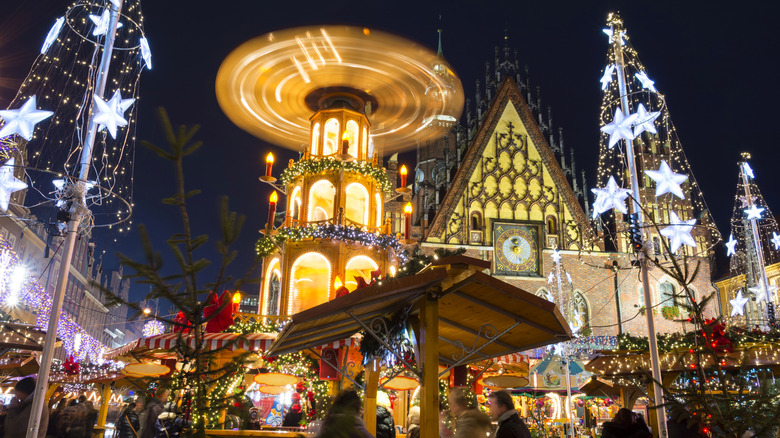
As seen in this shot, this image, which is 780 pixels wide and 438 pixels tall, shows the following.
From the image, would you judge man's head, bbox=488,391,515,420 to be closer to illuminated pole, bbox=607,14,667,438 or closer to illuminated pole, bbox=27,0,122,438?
illuminated pole, bbox=607,14,667,438

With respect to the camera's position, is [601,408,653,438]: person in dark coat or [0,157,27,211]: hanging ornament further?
[0,157,27,211]: hanging ornament

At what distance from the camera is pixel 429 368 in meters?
4.79

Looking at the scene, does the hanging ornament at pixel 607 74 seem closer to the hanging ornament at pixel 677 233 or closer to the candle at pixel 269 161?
the hanging ornament at pixel 677 233

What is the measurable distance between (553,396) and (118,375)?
1886cm

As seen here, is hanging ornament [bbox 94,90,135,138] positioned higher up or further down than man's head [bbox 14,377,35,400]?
higher up

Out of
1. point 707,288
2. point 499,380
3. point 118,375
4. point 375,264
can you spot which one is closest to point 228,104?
point 375,264

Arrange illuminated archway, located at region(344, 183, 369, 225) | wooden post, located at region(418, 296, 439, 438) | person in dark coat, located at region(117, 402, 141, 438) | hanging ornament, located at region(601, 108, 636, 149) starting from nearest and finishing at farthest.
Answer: wooden post, located at region(418, 296, 439, 438) → person in dark coat, located at region(117, 402, 141, 438) → hanging ornament, located at region(601, 108, 636, 149) → illuminated archway, located at region(344, 183, 369, 225)

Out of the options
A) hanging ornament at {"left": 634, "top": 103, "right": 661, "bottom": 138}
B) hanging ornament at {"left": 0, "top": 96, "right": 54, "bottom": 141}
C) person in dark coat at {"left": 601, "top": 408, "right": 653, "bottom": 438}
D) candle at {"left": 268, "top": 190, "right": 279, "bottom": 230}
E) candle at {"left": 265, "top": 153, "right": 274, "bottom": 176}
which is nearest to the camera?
person in dark coat at {"left": 601, "top": 408, "right": 653, "bottom": 438}

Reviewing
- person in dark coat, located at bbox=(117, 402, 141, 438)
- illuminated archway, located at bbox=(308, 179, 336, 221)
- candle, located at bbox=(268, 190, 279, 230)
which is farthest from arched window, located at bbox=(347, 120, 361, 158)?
person in dark coat, located at bbox=(117, 402, 141, 438)

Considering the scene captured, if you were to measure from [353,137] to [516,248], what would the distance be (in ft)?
39.6

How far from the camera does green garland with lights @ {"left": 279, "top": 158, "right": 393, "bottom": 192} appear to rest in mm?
17359

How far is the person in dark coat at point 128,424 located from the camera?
7691mm

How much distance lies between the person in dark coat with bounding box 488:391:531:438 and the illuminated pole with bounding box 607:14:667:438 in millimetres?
3715

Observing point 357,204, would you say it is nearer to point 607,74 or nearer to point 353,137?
point 353,137
